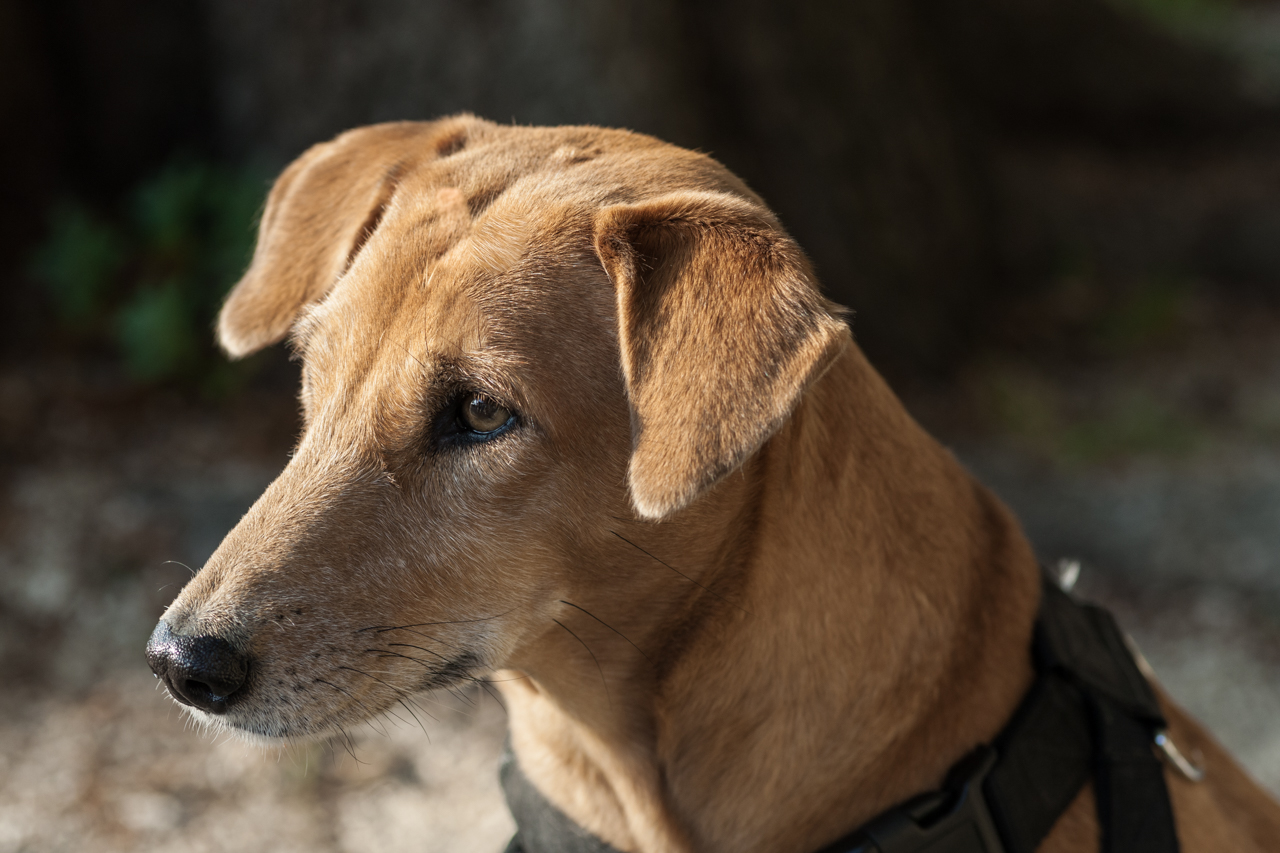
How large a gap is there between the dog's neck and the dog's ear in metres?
0.92

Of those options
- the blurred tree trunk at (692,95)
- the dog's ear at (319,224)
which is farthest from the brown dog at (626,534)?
the blurred tree trunk at (692,95)

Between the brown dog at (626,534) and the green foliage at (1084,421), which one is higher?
the brown dog at (626,534)

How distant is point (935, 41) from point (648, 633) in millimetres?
4998

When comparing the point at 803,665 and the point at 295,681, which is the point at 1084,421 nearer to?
the point at 803,665

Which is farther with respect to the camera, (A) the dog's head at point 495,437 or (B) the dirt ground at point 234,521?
(B) the dirt ground at point 234,521

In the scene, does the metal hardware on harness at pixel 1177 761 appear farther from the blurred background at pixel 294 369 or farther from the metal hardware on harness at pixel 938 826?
the blurred background at pixel 294 369

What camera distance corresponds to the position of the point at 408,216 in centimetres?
202

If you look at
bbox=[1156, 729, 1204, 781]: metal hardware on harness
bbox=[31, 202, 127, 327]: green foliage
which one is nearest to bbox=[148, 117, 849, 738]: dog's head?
bbox=[1156, 729, 1204, 781]: metal hardware on harness

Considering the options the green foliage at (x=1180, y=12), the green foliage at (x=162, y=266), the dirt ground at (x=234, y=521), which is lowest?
the dirt ground at (x=234, y=521)

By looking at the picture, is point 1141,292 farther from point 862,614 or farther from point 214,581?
point 214,581

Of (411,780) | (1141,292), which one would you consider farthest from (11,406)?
(1141,292)

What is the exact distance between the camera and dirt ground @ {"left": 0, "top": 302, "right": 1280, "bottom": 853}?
350cm

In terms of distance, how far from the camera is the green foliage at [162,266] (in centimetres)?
453

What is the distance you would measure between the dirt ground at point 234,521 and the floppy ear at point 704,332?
229cm
